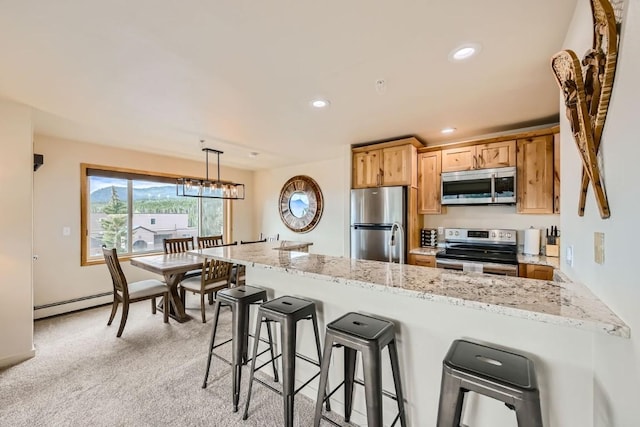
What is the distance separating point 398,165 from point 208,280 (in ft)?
9.38

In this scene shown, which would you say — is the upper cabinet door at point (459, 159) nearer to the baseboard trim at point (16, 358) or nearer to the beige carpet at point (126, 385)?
the beige carpet at point (126, 385)

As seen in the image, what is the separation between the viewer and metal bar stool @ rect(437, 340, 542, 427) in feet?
3.01

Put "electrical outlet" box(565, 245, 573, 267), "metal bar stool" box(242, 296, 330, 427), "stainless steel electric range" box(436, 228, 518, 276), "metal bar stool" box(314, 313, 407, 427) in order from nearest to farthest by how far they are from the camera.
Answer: "metal bar stool" box(314, 313, 407, 427), "electrical outlet" box(565, 245, 573, 267), "metal bar stool" box(242, 296, 330, 427), "stainless steel electric range" box(436, 228, 518, 276)

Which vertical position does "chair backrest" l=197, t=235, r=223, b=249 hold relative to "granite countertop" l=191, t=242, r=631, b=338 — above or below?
below

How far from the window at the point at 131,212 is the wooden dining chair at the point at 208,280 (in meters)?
1.44

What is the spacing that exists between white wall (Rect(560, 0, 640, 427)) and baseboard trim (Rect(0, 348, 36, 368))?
4042 millimetres

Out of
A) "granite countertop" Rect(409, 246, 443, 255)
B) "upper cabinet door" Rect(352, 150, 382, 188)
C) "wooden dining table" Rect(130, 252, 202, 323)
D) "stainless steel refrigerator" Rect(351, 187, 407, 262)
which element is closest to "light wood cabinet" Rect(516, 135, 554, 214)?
"granite countertop" Rect(409, 246, 443, 255)

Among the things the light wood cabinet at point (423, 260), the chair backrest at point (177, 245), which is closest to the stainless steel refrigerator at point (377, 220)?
the light wood cabinet at point (423, 260)

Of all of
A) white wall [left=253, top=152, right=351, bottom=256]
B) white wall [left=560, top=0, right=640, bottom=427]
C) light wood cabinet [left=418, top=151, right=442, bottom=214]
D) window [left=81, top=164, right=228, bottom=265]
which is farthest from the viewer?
white wall [left=253, top=152, right=351, bottom=256]

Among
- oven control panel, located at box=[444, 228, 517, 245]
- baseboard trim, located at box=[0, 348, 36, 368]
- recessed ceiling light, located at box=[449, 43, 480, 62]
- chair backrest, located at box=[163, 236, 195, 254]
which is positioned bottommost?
baseboard trim, located at box=[0, 348, 36, 368]

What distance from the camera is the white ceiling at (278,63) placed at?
53.2 inches

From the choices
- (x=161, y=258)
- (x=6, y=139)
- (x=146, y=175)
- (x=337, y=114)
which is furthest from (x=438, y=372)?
(x=146, y=175)

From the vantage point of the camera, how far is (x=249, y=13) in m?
1.36

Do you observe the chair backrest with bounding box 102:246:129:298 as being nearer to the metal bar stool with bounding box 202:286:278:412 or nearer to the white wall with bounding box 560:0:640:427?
the metal bar stool with bounding box 202:286:278:412
